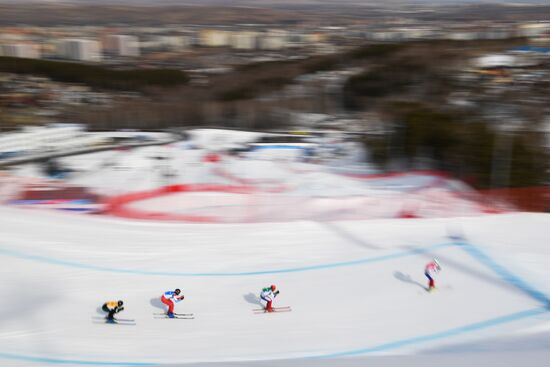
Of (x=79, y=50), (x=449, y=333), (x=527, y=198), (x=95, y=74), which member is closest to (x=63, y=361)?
(x=449, y=333)

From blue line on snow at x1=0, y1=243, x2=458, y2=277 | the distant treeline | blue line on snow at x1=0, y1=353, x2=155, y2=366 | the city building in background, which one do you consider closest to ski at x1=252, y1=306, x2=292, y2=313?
blue line on snow at x1=0, y1=243, x2=458, y2=277

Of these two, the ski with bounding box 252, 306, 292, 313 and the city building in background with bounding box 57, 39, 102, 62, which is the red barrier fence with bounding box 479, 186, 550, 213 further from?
the city building in background with bounding box 57, 39, 102, 62

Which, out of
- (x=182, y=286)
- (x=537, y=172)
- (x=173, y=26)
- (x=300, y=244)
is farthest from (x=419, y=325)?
(x=173, y=26)

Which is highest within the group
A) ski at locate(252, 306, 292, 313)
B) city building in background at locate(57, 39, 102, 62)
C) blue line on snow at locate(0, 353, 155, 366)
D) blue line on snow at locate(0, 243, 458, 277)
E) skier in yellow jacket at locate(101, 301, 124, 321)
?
city building in background at locate(57, 39, 102, 62)

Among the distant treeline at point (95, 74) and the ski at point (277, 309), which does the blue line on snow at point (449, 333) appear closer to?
the ski at point (277, 309)

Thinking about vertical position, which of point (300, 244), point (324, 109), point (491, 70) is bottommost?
point (300, 244)

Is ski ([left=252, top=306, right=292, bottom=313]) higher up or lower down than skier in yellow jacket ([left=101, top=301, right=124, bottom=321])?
→ higher up

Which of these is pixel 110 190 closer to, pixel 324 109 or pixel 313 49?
pixel 324 109
